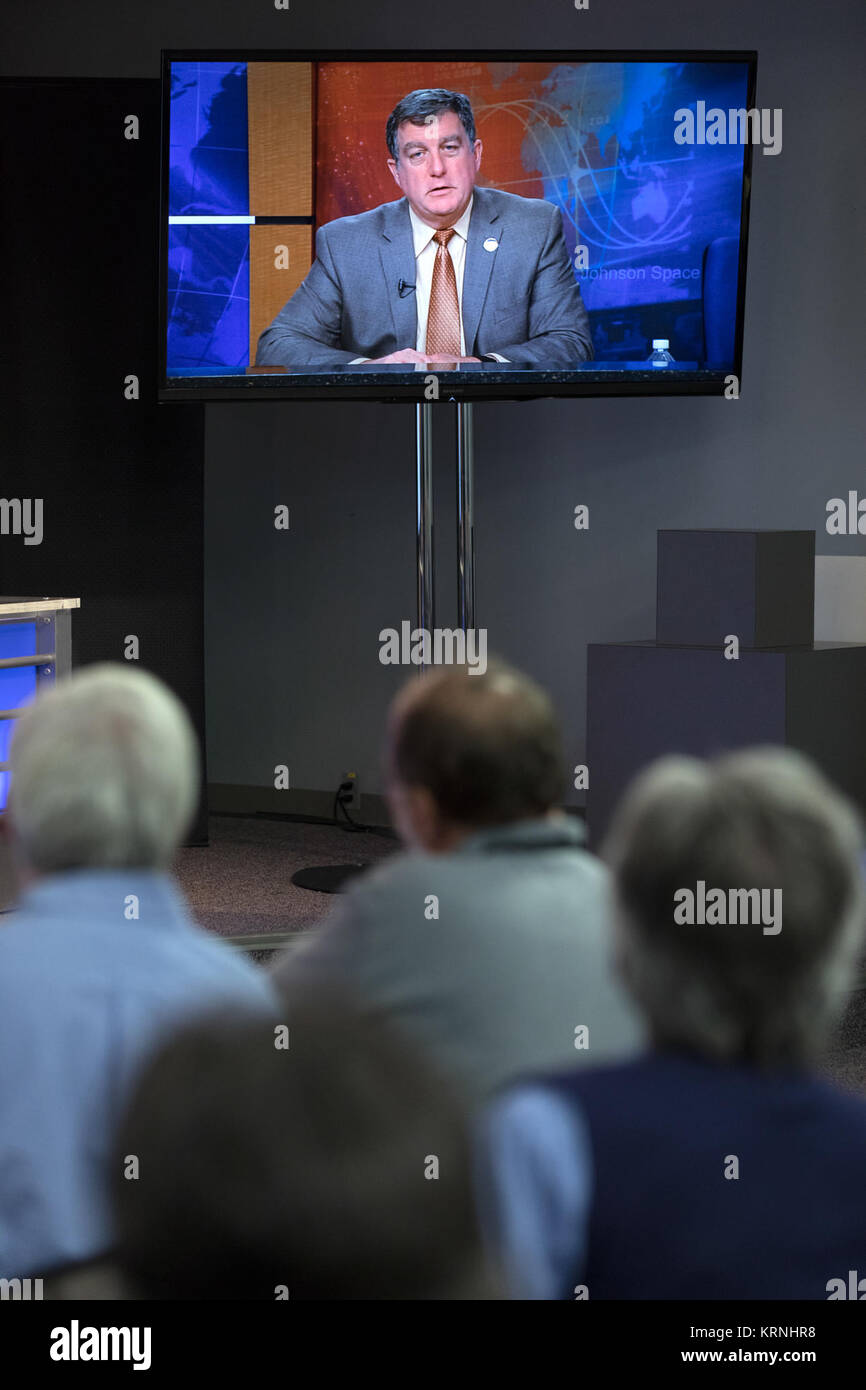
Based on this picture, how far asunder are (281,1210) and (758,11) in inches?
247

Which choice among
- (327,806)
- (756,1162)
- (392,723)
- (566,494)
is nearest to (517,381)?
(566,494)

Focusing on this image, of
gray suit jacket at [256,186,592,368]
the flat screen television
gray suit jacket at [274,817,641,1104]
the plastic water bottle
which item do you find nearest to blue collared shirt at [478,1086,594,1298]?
gray suit jacket at [274,817,641,1104]

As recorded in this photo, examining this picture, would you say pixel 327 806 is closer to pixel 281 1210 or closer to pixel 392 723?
pixel 392 723

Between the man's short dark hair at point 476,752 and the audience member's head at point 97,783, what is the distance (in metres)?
0.30

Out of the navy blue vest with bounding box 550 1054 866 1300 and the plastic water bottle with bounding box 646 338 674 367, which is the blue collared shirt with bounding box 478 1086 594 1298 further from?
the plastic water bottle with bounding box 646 338 674 367

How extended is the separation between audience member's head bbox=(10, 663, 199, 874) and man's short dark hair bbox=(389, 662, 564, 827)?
30 centimetres

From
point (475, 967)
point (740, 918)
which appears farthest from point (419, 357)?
point (740, 918)

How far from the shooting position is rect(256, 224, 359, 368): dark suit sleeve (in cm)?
528

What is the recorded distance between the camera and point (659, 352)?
17.8 ft

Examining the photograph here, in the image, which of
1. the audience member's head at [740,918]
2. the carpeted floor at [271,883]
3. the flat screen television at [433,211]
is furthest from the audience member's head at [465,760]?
the flat screen television at [433,211]

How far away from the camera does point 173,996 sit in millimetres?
1592

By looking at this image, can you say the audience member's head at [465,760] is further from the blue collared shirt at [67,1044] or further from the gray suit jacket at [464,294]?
the gray suit jacket at [464,294]

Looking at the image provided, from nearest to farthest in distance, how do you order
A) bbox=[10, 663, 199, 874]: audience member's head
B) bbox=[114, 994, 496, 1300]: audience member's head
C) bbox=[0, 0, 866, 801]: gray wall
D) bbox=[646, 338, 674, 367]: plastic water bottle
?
bbox=[114, 994, 496, 1300]: audience member's head, bbox=[10, 663, 199, 874]: audience member's head, bbox=[646, 338, 674, 367]: plastic water bottle, bbox=[0, 0, 866, 801]: gray wall

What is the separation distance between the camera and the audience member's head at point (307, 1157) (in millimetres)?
784
